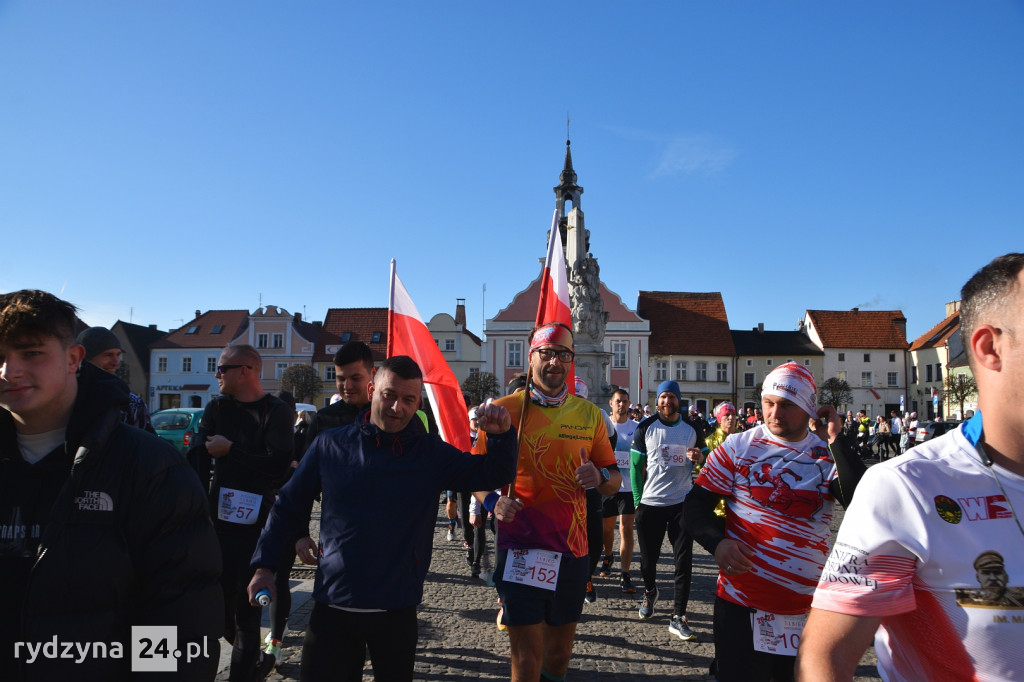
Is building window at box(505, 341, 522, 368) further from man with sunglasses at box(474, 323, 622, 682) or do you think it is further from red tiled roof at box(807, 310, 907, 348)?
man with sunglasses at box(474, 323, 622, 682)

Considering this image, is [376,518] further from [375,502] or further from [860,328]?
[860,328]

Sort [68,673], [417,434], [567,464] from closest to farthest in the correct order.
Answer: [68,673] < [417,434] < [567,464]

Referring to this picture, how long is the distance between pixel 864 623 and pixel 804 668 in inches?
6.5

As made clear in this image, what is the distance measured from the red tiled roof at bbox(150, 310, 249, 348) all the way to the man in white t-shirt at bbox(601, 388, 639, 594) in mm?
56725

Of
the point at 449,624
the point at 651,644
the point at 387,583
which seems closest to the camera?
the point at 387,583

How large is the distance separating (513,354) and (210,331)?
27537 mm

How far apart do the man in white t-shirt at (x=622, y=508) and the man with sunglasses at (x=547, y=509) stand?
124 inches

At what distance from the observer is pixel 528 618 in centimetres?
363

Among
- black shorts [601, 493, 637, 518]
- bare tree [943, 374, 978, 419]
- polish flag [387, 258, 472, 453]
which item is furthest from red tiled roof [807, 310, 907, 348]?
polish flag [387, 258, 472, 453]

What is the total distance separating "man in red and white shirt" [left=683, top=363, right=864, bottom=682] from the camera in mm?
3314

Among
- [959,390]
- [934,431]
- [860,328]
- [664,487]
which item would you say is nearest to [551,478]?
[664,487]

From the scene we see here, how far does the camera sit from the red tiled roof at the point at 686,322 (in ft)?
195

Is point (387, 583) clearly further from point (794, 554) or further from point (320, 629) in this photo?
point (794, 554)

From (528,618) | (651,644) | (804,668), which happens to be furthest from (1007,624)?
(651,644)
